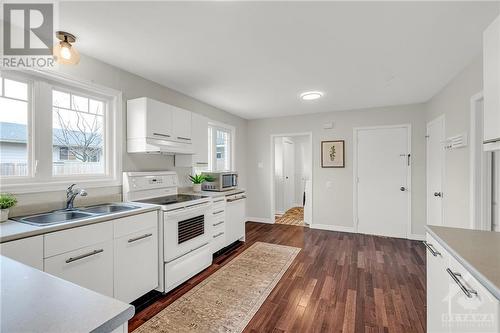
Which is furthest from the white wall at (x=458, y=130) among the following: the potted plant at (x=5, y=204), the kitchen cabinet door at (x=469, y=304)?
the potted plant at (x=5, y=204)

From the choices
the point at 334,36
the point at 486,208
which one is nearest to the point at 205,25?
the point at 334,36

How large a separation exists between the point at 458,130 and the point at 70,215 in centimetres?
418

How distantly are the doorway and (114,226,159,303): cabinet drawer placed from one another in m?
3.32

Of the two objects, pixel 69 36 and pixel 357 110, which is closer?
pixel 69 36

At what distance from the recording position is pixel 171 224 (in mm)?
2400

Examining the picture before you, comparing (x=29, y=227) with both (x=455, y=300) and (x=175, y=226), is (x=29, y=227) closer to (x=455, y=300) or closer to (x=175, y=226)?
(x=175, y=226)

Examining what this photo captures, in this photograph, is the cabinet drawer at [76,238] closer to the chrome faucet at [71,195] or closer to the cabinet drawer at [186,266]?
the chrome faucet at [71,195]

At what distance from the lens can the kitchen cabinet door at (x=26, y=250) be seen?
1332 millimetres

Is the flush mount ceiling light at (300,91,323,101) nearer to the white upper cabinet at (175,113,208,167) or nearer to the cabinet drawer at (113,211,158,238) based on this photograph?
the white upper cabinet at (175,113,208,167)

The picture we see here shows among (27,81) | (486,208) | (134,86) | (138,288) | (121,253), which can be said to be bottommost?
(138,288)

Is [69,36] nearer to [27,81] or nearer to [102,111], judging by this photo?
[27,81]

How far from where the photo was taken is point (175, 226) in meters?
2.45

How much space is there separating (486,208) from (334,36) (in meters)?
2.25

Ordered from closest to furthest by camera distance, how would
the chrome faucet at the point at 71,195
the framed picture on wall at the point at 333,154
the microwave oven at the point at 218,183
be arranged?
the chrome faucet at the point at 71,195
the microwave oven at the point at 218,183
the framed picture on wall at the point at 333,154
